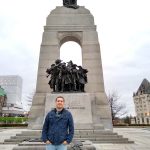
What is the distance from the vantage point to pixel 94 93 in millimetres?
15516

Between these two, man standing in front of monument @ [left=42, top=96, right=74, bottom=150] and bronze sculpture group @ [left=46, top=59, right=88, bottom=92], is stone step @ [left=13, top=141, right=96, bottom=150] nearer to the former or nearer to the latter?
man standing in front of monument @ [left=42, top=96, right=74, bottom=150]

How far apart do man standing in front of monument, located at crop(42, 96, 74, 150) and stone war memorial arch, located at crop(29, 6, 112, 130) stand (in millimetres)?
8302

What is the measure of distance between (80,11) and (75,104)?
8.96 m

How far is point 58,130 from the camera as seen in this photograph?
4000 mm

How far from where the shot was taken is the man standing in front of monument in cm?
397

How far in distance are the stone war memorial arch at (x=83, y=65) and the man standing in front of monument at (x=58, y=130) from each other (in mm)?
8302

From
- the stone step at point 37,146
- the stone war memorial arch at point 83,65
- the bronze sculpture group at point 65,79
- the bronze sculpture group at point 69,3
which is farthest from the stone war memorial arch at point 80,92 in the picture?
the stone step at point 37,146

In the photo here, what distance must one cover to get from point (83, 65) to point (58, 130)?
1261cm

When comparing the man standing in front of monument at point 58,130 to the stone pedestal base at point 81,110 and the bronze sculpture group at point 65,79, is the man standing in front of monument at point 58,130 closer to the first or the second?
the stone pedestal base at point 81,110

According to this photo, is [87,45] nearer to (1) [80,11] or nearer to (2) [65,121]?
(1) [80,11]

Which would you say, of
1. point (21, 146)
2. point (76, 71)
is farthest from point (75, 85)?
point (21, 146)

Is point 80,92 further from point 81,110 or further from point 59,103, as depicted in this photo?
point 59,103

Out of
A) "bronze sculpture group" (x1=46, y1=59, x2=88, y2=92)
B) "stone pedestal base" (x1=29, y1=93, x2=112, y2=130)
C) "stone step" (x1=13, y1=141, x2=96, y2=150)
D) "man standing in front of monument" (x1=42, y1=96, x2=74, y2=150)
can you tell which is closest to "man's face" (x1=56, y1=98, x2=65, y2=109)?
"man standing in front of monument" (x1=42, y1=96, x2=74, y2=150)

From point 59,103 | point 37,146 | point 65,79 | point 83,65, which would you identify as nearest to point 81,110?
point 65,79
